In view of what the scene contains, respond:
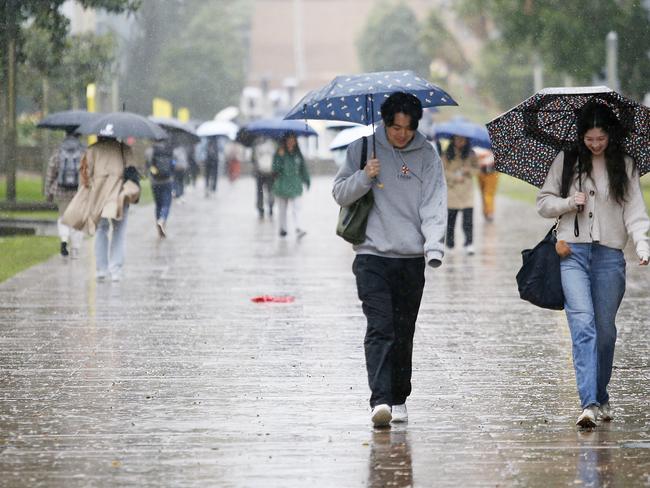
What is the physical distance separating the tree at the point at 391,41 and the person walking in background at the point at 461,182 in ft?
262

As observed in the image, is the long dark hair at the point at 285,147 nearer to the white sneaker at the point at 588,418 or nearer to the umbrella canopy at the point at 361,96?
the umbrella canopy at the point at 361,96

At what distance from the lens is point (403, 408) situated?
805 centimetres

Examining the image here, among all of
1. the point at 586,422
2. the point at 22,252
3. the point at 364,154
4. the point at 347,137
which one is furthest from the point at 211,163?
the point at 586,422

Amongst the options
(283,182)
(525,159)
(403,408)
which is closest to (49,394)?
(403,408)

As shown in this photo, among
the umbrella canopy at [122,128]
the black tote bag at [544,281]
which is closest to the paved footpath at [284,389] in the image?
the black tote bag at [544,281]

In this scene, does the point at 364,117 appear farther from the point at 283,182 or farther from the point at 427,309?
the point at 283,182

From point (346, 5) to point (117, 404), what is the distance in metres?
119

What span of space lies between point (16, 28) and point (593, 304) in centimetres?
1965

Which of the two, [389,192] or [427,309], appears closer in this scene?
[389,192]

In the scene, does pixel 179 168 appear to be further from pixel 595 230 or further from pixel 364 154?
pixel 595 230

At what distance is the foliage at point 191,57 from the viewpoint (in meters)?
71.9

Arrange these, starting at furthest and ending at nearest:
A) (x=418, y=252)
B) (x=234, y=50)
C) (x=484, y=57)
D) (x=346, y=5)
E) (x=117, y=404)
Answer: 1. (x=346, y=5)
2. (x=234, y=50)
3. (x=484, y=57)
4. (x=117, y=404)
5. (x=418, y=252)

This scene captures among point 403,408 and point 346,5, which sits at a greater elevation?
point 346,5

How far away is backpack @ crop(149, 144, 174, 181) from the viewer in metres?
24.3
